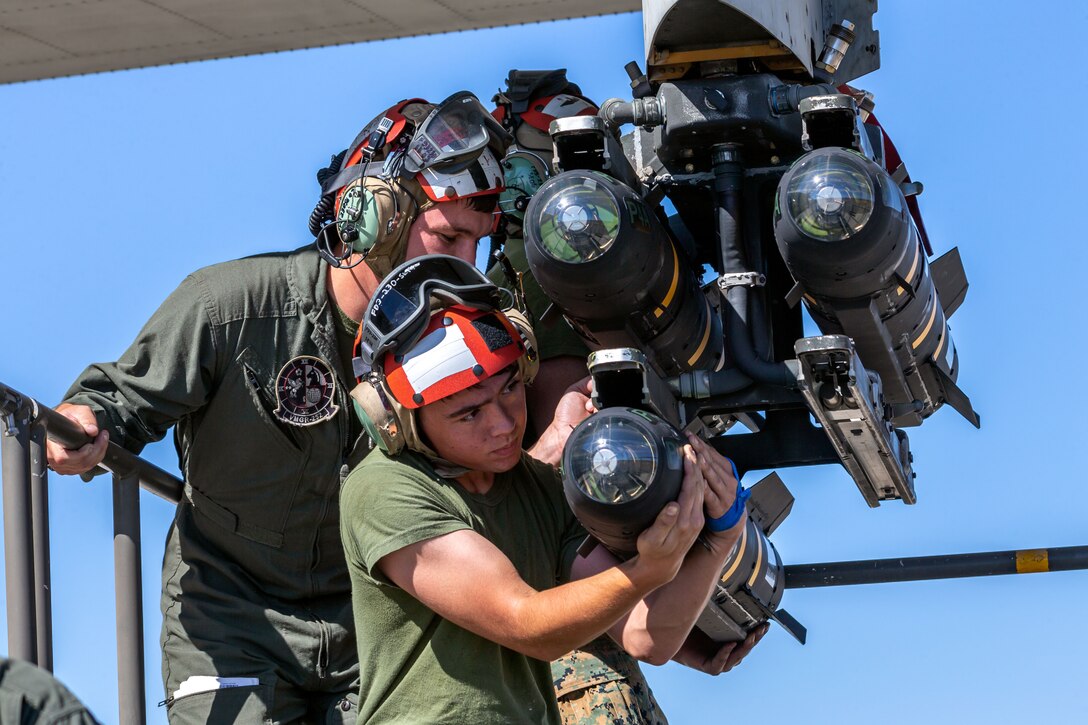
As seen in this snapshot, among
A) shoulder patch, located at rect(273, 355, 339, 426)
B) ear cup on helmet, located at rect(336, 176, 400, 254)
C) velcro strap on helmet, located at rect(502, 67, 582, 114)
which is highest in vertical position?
velcro strap on helmet, located at rect(502, 67, 582, 114)

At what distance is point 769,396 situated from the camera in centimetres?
482

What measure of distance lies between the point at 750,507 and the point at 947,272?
1034 mm

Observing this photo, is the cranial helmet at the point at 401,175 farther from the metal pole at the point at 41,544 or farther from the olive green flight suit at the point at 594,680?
the metal pole at the point at 41,544

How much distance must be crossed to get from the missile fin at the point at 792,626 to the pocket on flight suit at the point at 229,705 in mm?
1710

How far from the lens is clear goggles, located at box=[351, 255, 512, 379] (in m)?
4.20

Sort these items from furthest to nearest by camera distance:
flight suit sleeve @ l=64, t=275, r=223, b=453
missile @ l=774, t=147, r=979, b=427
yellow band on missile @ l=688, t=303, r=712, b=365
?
flight suit sleeve @ l=64, t=275, r=223, b=453 < yellow band on missile @ l=688, t=303, r=712, b=365 < missile @ l=774, t=147, r=979, b=427

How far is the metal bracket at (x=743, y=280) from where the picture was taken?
4895 millimetres

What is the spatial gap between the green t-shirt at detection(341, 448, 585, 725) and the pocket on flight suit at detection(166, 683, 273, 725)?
4.03 feet

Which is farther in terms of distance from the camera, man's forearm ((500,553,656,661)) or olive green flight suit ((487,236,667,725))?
olive green flight suit ((487,236,667,725))

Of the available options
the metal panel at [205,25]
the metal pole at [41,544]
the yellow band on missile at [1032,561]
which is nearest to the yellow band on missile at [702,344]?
the metal pole at [41,544]

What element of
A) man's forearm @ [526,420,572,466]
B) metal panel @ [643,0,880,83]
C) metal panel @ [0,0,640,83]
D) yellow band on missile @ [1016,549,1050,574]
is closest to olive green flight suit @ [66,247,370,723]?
man's forearm @ [526,420,572,466]

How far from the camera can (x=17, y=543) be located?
4.11 meters

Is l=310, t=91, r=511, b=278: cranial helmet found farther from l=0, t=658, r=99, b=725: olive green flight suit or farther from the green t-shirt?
l=0, t=658, r=99, b=725: olive green flight suit

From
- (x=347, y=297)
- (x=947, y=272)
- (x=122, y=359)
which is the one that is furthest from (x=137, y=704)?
(x=947, y=272)
